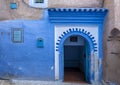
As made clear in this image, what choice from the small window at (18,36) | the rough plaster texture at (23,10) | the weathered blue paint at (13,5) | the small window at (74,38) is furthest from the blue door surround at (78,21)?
the weathered blue paint at (13,5)

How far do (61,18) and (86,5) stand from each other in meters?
1.12

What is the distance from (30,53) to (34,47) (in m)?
0.28

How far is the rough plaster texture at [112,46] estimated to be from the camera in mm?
9289

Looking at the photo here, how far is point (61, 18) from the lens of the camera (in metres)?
10.5

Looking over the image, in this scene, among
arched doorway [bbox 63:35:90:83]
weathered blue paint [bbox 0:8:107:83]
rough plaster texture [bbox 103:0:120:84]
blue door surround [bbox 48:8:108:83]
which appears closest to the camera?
rough plaster texture [bbox 103:0:120:84]

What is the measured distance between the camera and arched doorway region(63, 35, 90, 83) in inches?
443

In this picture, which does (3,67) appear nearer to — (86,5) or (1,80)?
(1,80)

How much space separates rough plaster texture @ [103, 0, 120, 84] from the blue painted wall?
2068mm

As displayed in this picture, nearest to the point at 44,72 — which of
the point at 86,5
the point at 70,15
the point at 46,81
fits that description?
the point at 46,81

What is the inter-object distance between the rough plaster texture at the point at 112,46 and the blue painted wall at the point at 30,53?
207cm

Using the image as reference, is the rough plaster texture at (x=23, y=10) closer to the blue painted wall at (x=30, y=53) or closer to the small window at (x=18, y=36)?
the blue painted wall at (x=30, y=53)

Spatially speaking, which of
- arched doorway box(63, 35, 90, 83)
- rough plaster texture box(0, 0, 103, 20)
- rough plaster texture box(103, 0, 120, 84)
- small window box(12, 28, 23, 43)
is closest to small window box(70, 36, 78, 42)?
arched doorway box(63, 35, 90, 83)

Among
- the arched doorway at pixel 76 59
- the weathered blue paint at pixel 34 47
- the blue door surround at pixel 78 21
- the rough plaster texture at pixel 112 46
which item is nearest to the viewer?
the rough plaster texture at pixel 112 46

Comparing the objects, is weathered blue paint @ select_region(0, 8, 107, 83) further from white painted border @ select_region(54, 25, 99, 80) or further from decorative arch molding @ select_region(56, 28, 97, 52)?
white painted border @ select_region(54, 25, 99, 80)
